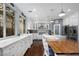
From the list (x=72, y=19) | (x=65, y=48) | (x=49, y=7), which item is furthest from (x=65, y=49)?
(x=72, y=19)

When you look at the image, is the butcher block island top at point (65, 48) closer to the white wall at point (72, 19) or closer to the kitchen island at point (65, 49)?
the kitchen island at point (65, 49)

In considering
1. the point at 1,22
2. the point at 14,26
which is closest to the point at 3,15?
the point at 1,22

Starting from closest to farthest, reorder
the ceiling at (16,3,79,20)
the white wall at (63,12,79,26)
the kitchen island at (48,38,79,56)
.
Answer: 1. the kitchen island at (48,38,79,56)
2. the ceiling at (16,3,79,20)
3. the white wall at (63,12,79,26)

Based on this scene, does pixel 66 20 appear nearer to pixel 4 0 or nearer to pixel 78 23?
pixel 78 23

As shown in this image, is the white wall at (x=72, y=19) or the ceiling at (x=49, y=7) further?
the white wall at (x=72, y=19)

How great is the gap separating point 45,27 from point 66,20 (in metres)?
3.79

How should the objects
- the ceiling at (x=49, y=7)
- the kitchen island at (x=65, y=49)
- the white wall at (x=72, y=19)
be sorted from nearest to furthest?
the kitchen island at (x=65, y=49) → the ceiling at (x=49, y=7) → the white wall at (x=72, y=19)

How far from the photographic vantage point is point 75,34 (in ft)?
18.0

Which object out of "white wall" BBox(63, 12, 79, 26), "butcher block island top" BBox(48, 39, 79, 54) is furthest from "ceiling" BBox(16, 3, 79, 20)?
"butcher block island top" BBox(48, 39, 79, 54)

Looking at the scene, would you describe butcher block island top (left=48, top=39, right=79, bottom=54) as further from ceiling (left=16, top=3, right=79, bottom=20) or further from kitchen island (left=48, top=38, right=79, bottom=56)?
→ ceiling (left=16, top=3, right=79, bottom=20)

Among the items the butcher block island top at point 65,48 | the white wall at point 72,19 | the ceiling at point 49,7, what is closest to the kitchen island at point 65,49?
the butcher block island top at point 65,48

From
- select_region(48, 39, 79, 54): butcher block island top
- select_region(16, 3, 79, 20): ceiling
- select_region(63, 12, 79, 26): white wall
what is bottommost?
select_region(48, 39, 79, 54): butcher block island top

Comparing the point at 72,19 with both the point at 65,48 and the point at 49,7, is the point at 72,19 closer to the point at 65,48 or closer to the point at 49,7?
the point at 49,7

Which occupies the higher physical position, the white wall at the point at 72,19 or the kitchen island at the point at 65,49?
the white wall at the point at 72,19
